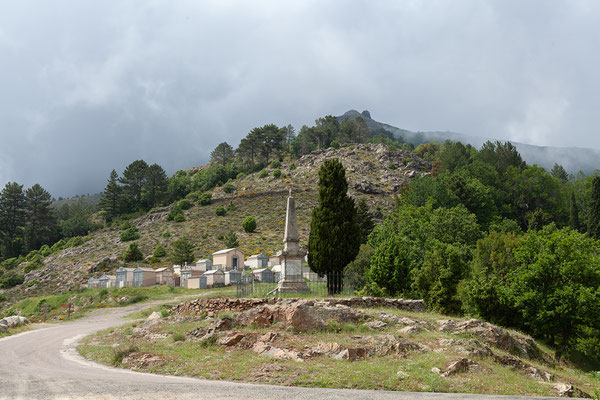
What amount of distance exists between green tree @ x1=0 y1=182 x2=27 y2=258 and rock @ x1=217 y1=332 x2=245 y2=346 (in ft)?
313

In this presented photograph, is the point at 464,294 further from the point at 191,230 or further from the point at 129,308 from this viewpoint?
the point at 191,230

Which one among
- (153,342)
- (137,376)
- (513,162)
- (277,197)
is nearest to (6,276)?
(277,197)

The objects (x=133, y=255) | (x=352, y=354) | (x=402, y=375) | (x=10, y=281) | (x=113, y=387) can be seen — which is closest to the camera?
(x=113, y=387)

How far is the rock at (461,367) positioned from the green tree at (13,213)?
102264mm

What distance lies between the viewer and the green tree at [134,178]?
101 meters

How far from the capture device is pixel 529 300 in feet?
73.9

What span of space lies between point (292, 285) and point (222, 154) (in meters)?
Result: 126

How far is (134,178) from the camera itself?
102 meters

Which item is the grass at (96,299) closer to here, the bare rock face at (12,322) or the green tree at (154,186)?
the bare rock face at (12,322)

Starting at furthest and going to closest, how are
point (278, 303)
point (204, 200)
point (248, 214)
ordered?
point (204, 200), point (248, 214), point (278, 303)

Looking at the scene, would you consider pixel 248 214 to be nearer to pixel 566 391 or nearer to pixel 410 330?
pixel 410 330

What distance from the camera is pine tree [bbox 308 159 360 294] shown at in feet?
79.8

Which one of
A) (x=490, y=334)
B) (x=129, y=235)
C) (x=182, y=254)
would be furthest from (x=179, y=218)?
(x=490, y=334)

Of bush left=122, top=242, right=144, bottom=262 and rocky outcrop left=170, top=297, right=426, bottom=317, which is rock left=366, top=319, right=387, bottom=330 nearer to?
rocky outcrop left=170, top=297, right=426, bottom=317
